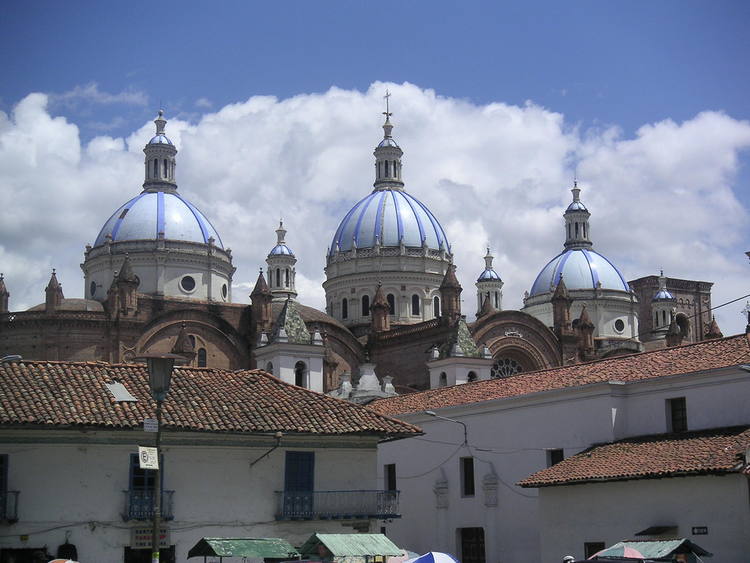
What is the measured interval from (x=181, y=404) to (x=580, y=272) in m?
63.7

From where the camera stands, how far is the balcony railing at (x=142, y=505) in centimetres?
2736

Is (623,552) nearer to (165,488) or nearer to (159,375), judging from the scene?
(159,375)

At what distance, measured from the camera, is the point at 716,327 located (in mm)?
80500

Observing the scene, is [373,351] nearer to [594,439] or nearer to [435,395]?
[435,395]

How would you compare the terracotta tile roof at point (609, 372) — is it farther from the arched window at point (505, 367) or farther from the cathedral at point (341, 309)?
the arched window at point (505, 367)

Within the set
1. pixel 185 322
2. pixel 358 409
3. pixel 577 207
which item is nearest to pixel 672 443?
pixel 358 409

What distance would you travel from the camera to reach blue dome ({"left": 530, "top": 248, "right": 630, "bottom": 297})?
3511 inches

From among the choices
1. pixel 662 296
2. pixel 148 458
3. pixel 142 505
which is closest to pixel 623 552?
pixel 148 458

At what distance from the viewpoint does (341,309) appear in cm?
7925

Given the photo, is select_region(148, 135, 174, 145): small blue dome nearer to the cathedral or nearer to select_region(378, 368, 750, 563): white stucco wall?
the cathedral

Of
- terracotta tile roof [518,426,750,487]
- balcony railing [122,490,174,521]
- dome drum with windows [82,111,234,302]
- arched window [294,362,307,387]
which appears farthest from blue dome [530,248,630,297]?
balcony railing [122,490,174,521]

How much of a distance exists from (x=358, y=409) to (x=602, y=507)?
7.19 m

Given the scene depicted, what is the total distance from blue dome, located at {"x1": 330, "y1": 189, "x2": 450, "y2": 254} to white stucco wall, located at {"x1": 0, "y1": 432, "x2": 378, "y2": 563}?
4890 centimetres

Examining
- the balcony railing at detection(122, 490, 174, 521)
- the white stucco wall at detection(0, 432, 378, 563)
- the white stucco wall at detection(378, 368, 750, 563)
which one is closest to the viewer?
the white stucco wall at detection(0, 432, 378, 563)
